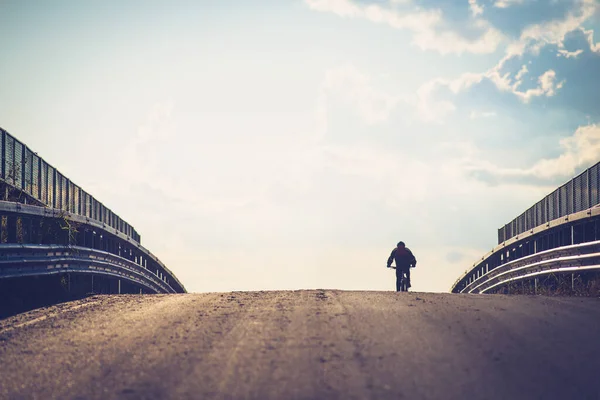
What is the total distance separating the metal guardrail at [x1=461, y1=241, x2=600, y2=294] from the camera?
1636cm

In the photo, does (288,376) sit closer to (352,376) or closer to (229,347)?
(352,376)

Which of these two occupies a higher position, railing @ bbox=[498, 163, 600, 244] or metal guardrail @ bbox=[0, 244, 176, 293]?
railing @ bbox=[498, 163, 600, 244]

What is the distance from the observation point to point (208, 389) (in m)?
6.91

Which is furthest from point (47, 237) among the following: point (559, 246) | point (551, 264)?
point (559, 246)

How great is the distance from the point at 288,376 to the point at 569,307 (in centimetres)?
635

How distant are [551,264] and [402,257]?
3.95 meters

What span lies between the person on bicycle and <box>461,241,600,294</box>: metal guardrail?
138 inches

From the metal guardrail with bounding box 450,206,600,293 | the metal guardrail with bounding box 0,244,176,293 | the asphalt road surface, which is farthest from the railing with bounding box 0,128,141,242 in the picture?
the metal guardrail with bounding box 450,206,600,293

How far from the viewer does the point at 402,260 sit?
2112 centimetres

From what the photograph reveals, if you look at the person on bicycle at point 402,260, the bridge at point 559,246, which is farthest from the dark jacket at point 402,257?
the bridge at point 559,246

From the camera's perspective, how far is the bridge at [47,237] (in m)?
13.4

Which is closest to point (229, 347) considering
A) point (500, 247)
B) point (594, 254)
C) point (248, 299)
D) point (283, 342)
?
point (283, 342)

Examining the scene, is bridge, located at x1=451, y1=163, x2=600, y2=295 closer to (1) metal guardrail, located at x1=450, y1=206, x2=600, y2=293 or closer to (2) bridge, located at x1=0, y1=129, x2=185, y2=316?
(1) metal guardrail, located at x1=450, y1=206, x2=600, y2=293

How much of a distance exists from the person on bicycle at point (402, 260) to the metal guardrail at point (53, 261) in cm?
788
